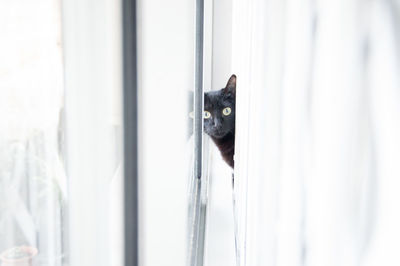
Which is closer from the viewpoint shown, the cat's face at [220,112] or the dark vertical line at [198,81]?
the dark vertical line at [198,81]

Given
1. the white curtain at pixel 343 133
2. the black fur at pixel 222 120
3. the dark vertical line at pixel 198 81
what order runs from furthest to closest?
the black fur at pixel 222 120
the dark vertical line at pixel 198 81
the white curtain at pixel 343 133

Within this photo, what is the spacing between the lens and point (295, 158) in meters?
0.22

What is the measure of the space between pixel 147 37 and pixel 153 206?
20 cm

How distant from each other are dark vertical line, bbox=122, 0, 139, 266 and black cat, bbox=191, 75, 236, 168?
1326 mm

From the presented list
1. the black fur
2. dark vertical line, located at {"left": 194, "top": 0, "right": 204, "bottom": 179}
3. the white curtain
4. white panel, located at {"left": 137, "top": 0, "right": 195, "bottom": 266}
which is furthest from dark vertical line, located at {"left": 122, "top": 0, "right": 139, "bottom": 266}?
the black fur

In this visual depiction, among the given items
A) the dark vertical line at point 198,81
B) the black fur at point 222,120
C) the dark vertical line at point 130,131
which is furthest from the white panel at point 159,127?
the black fur at point 222,120

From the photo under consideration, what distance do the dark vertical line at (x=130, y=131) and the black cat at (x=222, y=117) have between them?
4.35 ft

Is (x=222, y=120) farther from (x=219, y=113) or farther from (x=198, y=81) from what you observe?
(x=198, y=81)

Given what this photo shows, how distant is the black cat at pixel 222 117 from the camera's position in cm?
168

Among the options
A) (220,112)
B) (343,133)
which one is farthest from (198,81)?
(343,133)

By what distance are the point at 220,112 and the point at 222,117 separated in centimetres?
3

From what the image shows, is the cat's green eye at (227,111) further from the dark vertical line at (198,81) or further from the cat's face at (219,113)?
the dark vertical line at (198,81)

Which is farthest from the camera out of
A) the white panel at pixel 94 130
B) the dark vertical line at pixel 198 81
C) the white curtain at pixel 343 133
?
the dark vertical line at pixel 198 81

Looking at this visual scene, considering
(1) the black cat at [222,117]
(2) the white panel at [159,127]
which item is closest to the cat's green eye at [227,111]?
(1) the black cat at [222,117]
